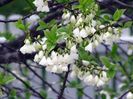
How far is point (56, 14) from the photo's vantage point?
2.35 meters

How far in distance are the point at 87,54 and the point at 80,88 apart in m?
1.14

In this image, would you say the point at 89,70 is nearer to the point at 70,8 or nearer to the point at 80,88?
the point at 70,8

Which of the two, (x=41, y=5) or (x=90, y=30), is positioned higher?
(x=41, y=5)

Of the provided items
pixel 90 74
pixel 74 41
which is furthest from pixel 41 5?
pixel 90 74

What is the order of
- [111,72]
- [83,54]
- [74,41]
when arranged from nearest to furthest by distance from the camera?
[74,41], [83,54], [111,72]

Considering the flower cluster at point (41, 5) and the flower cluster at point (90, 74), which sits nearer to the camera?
the flower cluster at point (41, 5)

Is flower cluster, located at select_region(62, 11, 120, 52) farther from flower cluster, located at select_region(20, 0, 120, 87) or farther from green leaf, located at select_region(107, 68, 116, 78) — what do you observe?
green leaf, located at select_region(107, 68, 116, 78)

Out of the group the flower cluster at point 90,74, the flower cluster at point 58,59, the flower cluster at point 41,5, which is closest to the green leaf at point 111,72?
the flower cluster at point 90,74

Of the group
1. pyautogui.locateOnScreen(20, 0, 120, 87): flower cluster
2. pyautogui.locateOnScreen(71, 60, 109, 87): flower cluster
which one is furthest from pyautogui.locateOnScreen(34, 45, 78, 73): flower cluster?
pyautogui.locateOnScreen(71, 60, 109, 87): flower cluster

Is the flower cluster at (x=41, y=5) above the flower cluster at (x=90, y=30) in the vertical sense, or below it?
above

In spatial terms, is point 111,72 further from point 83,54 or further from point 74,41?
point 74,41

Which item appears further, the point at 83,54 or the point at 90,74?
the point at 90,74

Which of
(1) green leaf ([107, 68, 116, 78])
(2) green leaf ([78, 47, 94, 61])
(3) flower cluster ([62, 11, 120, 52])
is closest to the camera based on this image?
(3) flower cluster ([62, 11, 120, 52])

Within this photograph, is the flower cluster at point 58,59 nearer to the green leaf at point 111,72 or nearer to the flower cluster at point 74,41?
the flower cluster at point 74,41
